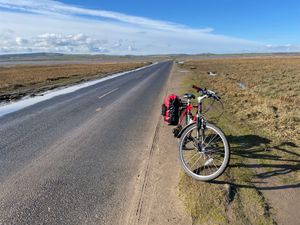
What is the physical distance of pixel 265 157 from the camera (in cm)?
520

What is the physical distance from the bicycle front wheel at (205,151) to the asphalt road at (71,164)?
99 centimetres

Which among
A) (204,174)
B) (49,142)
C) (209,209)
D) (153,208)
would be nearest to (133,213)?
(153,208)

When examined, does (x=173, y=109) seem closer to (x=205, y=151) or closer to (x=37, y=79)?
(x=205, y=151)

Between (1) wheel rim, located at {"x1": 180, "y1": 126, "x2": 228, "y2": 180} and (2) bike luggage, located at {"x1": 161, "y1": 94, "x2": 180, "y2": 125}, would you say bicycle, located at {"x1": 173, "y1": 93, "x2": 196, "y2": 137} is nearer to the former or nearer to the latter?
(2) bike luggage, located at {"x1": 161, "y1": 94, "x2": 180, "y2": 125}

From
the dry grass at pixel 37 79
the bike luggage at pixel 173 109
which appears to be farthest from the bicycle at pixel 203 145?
the dry grass at pixel 37 79

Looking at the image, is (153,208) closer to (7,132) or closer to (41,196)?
(41,196)

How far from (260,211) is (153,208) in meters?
1.35

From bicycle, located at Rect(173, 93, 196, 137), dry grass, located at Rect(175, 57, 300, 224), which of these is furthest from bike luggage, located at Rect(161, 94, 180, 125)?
dry grass, located at Rect(175, 57, 300, 224)

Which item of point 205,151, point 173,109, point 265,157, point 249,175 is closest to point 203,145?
point 205,151

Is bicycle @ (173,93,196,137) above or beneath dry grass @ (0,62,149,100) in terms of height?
above

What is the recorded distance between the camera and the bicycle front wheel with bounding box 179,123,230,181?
420 centimetres

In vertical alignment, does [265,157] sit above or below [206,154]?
below

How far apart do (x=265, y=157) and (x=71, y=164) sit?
3.66 meters

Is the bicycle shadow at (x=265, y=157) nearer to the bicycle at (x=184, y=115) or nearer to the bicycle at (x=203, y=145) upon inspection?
the bicycle at (x=203, y=145)
